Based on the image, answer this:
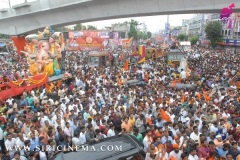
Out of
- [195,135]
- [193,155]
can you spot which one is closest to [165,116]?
[195,135]

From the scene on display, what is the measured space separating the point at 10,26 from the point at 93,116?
836 inches

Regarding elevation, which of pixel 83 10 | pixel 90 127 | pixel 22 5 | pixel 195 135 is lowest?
pixel 195 135

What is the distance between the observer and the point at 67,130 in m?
7.47

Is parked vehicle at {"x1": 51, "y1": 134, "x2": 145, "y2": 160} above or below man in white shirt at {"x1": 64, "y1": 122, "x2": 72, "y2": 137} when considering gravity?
above

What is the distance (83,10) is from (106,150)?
1583cm

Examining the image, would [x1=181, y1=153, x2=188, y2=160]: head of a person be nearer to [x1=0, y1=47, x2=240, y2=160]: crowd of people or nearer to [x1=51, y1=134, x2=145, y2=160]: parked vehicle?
[x1=0, y1=47, x2=240, y2=160]: crowd of people

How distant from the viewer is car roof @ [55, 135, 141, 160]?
5387mm

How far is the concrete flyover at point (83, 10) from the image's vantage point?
15.2m

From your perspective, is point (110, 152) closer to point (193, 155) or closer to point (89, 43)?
point (193, 155)

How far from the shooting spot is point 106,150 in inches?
221

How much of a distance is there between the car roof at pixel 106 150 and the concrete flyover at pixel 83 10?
1116cm

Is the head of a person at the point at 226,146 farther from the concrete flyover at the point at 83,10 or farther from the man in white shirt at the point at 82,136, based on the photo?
the concrete flyover at the point at 83,10

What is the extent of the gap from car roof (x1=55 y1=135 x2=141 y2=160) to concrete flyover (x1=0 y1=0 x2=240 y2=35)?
11164 mm

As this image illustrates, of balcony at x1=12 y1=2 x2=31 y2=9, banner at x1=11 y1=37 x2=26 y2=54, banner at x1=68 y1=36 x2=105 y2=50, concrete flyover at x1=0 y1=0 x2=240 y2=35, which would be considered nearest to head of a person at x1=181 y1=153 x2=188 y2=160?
concrete flyover at x1=0 y1=0 x2=240 y2=35
